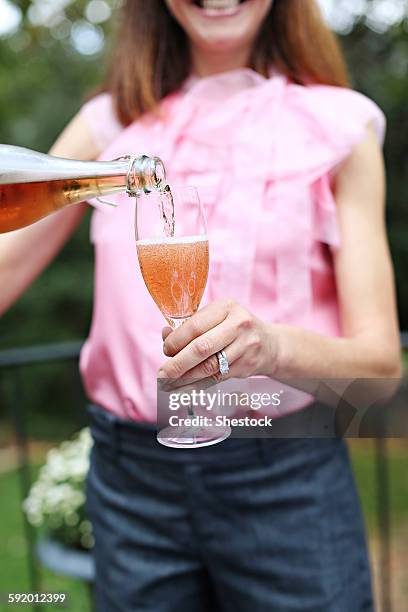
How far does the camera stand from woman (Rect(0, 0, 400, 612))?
125 cm

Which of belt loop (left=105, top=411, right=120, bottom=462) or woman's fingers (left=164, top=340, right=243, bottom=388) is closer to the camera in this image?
woman's fingers (left=164, top=340, right=243, bottom=388)

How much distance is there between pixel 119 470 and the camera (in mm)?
1343

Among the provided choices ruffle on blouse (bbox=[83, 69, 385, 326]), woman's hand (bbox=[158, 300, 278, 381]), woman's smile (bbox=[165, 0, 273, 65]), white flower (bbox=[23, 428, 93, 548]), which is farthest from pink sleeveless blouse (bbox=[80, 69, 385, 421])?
white flower (bbox=[23, 428, 93, 548])

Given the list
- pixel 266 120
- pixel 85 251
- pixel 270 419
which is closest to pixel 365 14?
pixel 85 251

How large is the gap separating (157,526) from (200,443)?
0.35m

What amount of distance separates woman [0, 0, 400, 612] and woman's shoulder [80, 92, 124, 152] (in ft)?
0.14

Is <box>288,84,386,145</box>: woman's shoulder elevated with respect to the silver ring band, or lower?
elevated

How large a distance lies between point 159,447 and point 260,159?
509mm

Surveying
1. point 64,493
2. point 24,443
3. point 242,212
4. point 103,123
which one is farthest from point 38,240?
point 64,493

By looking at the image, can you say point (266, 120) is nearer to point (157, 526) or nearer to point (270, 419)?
point (270, 419)

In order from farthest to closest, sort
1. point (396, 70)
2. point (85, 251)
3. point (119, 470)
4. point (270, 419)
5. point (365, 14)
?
point (85, 251) < point (396, 70) < point (365, 14) < point (119, 470) < point (270, 419)

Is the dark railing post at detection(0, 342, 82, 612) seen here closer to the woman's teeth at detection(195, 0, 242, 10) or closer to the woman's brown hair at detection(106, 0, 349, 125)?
the woman's brown hair at detection(106, 0, 349, 125)

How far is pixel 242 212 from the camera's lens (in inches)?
50.1

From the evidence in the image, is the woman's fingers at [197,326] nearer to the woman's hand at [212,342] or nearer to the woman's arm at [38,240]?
the woman's hand at [212,342]
